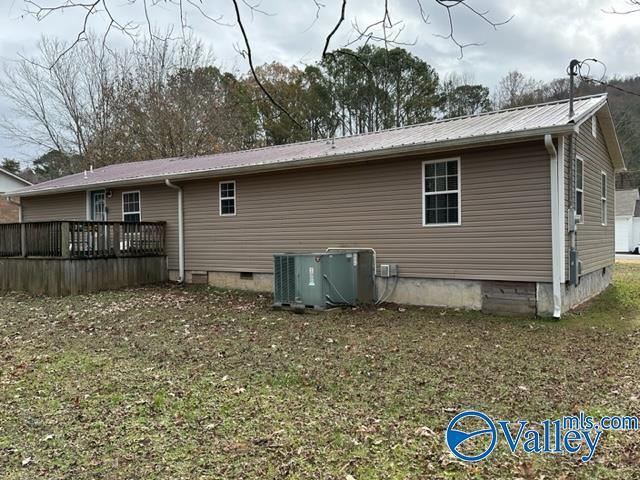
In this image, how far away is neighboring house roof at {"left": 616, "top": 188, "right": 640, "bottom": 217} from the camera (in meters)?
29.0

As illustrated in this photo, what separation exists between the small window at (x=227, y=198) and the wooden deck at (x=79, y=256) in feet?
6.78

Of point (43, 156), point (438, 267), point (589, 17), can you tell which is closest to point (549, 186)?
point (438, 267)

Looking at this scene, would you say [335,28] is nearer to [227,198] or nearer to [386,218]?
[386,218]

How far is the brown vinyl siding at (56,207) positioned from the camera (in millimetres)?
14344

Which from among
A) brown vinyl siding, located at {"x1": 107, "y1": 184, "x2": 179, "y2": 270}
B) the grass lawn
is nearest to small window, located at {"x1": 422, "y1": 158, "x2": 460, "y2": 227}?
the grass lawn

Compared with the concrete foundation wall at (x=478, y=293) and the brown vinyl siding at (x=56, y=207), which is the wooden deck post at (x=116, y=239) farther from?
the concrete foundation wall at (x=478, y=293)

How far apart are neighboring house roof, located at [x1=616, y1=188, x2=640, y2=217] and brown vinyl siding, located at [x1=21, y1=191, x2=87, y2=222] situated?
97.8ft

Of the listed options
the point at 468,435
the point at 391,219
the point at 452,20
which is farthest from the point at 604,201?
the point at 468,435

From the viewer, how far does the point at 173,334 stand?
6633mm

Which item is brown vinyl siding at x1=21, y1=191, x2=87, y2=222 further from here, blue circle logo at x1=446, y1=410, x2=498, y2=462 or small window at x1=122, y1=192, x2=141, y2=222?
blue circle logo at x1=446, y1=410, x2=498, y2=462

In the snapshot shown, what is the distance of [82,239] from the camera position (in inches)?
428

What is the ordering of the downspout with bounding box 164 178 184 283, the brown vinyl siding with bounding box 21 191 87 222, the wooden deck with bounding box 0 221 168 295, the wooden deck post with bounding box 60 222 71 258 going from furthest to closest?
the brown vinyl siding with bounding box 21 191 87 222 → the downspout with bounding box 164 178 184 283 → the wooden deck with bounding box 0 221 168 295 → the wooden deck post with bounding box 60 222 71 258

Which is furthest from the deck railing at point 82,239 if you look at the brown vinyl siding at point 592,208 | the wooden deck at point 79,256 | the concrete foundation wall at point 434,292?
the brown vinyl siding at point 592,208

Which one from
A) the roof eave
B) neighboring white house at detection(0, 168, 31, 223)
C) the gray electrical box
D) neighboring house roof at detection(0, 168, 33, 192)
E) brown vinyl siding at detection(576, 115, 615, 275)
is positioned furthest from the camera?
neighboring house roof at detection(0, 168, 33, 192)
